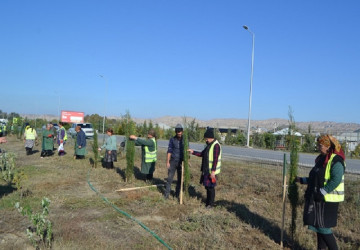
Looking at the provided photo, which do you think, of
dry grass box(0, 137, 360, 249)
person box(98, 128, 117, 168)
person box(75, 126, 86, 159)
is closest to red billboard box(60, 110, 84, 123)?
person box(75, 126, 86, 159)

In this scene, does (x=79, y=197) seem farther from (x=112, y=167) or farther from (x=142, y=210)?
(x=112, y=167)

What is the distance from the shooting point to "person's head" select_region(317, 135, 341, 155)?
3.82 meters

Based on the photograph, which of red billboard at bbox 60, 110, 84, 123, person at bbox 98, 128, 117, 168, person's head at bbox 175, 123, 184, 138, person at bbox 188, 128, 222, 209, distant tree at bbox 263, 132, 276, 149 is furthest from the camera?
red billboard at bbox 60, 110, 84, 123

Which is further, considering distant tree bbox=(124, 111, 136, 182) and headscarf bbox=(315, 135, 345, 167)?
distant tree bbox=(124, 111, 136, 182)

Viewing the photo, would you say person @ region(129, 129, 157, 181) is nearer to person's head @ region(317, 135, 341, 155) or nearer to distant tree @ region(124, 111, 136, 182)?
distant tree @ region(124, 111, 136, 182)

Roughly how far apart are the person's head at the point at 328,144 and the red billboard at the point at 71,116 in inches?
1425

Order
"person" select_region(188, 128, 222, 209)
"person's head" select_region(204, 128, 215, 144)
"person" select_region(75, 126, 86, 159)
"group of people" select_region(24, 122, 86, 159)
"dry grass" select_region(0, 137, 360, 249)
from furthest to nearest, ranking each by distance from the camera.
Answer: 1. "group of people" select_region(24, 122, 86, 159)
2. "person" select_region(75, 126, 86, 159)
3. "person's head" select_region(204, 128, 215, 144)
4. "person" select_region(188, 128, 222, 209)
5. "dry grass" select_region(0, 137, 360, 249)

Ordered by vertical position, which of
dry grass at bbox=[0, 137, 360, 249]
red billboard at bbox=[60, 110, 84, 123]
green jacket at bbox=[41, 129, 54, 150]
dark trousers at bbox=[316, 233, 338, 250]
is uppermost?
red billboard at bbox=[60, 110, 84, 123]

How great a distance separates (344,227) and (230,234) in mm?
2271

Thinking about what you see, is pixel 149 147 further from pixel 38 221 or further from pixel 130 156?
pixel 38 221

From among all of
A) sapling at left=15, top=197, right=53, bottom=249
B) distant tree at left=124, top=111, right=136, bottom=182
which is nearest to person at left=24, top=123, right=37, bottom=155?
distant tree at left=124, top=111, right=136, bottom=182

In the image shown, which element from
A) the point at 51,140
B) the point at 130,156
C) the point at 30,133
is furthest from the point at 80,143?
the point at 130,156

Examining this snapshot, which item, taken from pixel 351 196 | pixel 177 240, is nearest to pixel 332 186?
pixel 177 240

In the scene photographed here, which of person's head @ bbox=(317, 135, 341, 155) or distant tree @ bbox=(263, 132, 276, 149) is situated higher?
person's head @ bbox=(317, 135, 341, 155)
